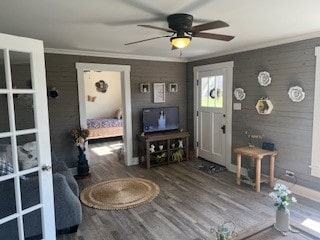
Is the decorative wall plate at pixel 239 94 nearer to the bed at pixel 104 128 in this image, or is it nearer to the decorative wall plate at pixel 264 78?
the decorative wall plate at pixel 264 78

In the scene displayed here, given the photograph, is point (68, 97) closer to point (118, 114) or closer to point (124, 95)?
point (124, 95)

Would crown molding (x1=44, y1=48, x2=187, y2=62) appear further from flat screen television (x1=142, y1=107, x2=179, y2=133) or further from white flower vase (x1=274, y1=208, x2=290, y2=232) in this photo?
white flower vase (x1=274, y1=208, x2=290, y2=232)

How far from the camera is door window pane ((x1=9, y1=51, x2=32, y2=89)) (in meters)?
1.89

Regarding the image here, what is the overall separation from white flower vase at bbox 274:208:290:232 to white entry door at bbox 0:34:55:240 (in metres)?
1.98

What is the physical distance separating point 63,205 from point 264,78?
3.47 metres

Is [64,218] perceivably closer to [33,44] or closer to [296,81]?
[33,44]

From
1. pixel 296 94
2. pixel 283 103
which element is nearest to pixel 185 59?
pixel 283 103

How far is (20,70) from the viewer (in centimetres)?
206

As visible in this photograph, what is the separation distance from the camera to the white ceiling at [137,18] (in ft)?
6.88

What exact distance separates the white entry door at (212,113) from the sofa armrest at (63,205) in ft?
10.4

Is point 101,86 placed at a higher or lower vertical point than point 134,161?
higher

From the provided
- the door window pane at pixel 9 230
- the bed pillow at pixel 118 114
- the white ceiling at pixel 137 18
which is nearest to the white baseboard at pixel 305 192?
the white ceiling at pixel 137 18

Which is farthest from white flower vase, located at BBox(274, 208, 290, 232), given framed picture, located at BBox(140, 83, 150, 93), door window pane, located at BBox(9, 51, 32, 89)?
framed picture, located at BBox(140, 83, 150, 93)

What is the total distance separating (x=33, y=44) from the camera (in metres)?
1.95
